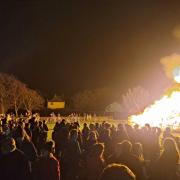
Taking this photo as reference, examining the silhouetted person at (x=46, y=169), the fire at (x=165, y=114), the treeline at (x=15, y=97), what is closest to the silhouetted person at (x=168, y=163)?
the silhouetted person at (x=46, y=169)

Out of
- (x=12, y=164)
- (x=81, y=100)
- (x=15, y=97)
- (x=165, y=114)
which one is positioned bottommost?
(x=12, y=164)

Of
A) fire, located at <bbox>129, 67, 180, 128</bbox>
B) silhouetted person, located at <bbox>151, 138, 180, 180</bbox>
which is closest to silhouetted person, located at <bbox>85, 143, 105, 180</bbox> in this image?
silhouetted person, located at <bbox>151, 138, 180, 180</bbox>

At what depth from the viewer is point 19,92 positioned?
2945 inches

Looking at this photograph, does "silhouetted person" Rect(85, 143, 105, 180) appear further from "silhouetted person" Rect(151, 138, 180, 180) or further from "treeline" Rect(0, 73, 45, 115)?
"treeline" Rect(0, 73, 45, 115)

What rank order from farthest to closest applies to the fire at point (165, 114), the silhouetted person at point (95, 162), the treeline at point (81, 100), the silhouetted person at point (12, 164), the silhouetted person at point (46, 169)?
the treeline at point (81, 100) → the fire at point (165, 114) → the silhouetted person at point (95, 162) → the silhouetted person at point (12, 164) → the silhouetted person at point (46, 169)

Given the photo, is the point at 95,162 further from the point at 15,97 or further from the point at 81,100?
the point at 81,100

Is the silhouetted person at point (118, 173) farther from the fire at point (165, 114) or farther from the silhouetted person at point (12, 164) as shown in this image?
the fire at point (165, 114)

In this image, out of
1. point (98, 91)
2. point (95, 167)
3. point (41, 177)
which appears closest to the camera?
point (41, 177)

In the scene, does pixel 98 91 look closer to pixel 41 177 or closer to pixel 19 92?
pixel 19 92

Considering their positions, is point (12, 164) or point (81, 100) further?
point (81, 100)

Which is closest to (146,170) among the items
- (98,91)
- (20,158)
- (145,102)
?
(20,158)

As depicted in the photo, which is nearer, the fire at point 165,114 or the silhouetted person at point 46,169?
the silhouetted person at point 46,169

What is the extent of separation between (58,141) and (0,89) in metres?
60.7

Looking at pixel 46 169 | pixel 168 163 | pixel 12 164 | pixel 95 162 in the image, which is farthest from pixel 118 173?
pixel 168 163
